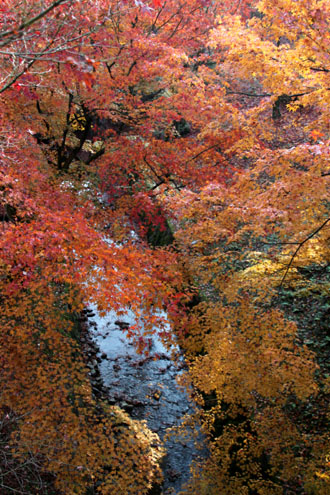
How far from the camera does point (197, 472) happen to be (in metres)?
7.83

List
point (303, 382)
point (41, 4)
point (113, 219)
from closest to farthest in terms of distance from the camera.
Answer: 1. point (41, 4)
2. point (303, 382)
3. point (113, 219)

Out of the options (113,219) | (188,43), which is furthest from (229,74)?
(113,219)

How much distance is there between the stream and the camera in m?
8.59

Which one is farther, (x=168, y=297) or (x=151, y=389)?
(x=151, y=389)

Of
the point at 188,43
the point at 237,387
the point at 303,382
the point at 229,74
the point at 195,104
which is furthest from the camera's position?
the point at 229,74

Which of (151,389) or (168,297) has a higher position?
(168,297)

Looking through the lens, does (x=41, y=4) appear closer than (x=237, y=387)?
Yes

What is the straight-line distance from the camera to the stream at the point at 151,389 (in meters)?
8.59

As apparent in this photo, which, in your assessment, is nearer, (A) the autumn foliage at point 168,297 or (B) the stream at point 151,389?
(A) the autumn foliage at point 168,297

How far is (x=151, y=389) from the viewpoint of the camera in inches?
407

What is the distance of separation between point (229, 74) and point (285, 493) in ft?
72.3

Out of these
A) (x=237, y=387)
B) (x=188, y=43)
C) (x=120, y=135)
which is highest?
(x=188, y=43)

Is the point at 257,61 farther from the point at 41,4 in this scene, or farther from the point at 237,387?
the point at 237,387

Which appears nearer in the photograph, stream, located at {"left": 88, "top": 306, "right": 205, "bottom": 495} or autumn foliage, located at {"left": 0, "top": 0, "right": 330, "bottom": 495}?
autumn foliage, located at {"left": 0, "top": 0, "right": 330, "bottom": 495}
